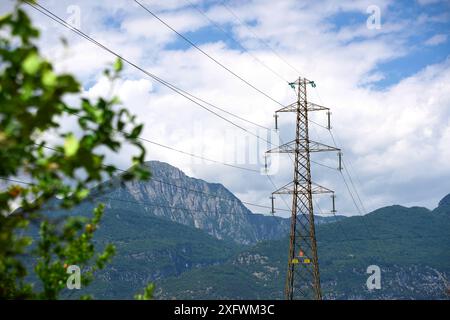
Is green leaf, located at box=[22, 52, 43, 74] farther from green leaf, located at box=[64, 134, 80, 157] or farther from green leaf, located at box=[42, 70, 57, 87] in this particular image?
green leaf, located at box=[64, 134, 80, 157]

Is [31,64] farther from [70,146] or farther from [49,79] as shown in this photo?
[70,146]

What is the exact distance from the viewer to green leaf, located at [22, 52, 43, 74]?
431 cm

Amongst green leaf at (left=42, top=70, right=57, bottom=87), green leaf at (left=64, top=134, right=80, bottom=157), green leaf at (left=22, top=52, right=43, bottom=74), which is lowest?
green leaf at (left=64, top=134, right=80, bottom=157)

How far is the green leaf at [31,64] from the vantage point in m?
4.31

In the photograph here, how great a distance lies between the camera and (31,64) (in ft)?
14.1

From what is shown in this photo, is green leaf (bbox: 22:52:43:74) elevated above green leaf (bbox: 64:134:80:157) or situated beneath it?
elevated above

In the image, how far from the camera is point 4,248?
17.1ft

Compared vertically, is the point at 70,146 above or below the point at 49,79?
below

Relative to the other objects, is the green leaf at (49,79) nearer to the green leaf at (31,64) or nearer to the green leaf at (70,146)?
the green leaf at (31,64)

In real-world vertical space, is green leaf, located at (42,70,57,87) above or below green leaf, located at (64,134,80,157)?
above

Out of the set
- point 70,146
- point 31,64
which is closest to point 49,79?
point 31,64

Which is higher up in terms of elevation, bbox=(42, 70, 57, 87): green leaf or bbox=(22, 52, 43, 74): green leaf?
bbox=(22, 52, 43, 74): green leaf
